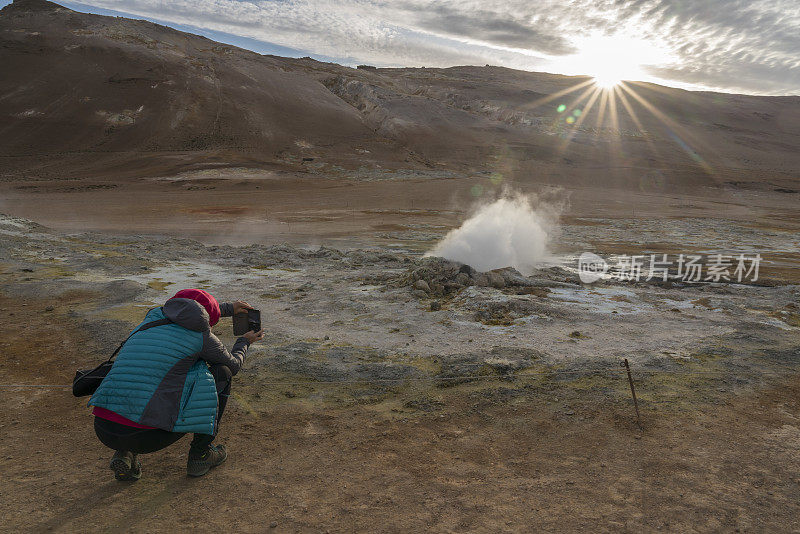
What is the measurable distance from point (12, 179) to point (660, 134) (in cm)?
8786

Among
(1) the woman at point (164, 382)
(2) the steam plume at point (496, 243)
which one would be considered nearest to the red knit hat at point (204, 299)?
(1) the woman at point (164, 382)

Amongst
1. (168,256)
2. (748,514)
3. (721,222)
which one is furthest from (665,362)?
(721,222)

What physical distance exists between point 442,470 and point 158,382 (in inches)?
90.9

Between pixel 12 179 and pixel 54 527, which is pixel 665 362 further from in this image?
pixel 12 179

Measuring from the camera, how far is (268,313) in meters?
9.10

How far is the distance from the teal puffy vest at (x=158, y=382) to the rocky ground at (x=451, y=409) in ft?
2.53

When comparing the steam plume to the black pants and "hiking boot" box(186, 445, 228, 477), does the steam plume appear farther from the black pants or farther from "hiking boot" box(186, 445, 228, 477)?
the black pants

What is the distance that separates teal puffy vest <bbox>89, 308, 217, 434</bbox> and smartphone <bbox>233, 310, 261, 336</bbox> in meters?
0.64
